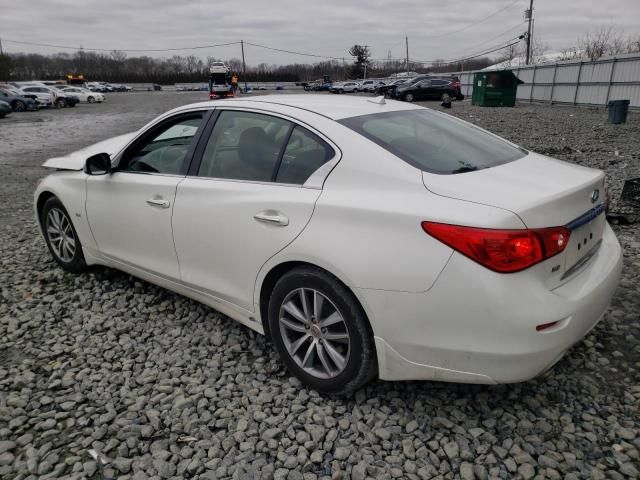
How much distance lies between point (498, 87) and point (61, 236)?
26.2m

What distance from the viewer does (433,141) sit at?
2.83 m

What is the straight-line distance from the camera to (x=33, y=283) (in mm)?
4488

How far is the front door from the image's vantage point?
11.1ft

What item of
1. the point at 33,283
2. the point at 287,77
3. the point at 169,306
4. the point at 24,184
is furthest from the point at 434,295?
the point at 287,77

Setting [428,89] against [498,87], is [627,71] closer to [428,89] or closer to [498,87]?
[498,87]

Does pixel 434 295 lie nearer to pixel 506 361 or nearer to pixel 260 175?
pixel 506 361

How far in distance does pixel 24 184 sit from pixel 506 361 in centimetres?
978

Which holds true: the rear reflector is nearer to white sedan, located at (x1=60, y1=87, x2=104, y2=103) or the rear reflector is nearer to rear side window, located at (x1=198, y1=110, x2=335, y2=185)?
rear side window, located at (x1=198, y1=110, x2=335, y2=185)

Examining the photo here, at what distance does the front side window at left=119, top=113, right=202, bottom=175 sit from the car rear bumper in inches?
72.2

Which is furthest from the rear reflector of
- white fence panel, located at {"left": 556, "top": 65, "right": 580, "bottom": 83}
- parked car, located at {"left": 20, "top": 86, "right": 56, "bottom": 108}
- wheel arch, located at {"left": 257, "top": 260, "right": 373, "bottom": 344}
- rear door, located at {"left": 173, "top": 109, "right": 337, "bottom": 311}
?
parked car, located at {"left": 20, "top": 86, "right": 56, "bottom": 108}

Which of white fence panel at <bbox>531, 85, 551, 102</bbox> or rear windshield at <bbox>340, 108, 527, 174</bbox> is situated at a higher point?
rear windshield at <bbox>340, 108, 527, 174</bbox>

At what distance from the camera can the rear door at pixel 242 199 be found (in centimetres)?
267

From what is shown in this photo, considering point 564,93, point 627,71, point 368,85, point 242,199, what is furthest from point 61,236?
point 368,85

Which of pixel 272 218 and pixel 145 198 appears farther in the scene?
pixel 145 198
